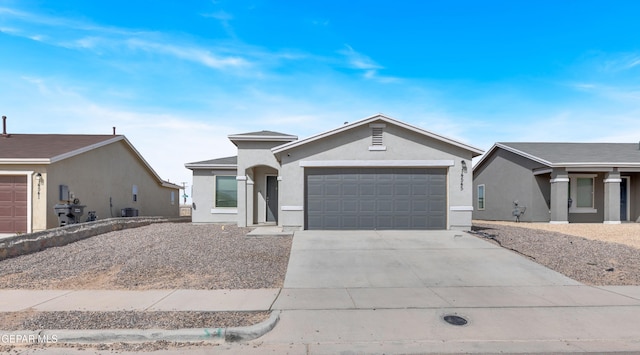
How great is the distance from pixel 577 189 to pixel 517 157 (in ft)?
11.3

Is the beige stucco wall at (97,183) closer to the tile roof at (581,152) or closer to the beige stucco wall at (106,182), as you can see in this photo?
the beige stucco wall at (106,182)

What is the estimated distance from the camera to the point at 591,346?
481 centimetres

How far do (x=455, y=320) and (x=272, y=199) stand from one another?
1344cm

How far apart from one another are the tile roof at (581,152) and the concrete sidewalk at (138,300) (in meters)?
17.8

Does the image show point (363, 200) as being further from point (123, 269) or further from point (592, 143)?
Answer: point (592, 143)

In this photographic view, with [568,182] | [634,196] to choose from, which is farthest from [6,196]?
[634,196]

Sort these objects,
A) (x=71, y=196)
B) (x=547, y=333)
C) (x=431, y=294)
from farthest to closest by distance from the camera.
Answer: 1. (x=71, y=196)
2. (x=431, y=294)
3. (x=547, y=333)

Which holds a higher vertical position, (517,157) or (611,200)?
(517,157)

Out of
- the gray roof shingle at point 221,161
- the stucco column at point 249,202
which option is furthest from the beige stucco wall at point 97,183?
the stucco column at point 249,202

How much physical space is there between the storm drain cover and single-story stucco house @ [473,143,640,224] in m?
15.9

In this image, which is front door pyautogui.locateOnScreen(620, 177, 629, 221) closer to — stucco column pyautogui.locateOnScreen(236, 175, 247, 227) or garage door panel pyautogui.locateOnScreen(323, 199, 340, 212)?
garage door panel pyautogui.locateOnScreen(323, 199, 340, 212)

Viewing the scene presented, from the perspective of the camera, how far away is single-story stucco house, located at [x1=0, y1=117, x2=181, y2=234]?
14320 millimetres

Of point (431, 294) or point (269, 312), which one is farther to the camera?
point (431, 294)

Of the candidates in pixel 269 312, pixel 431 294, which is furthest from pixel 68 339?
pixel 431 294
